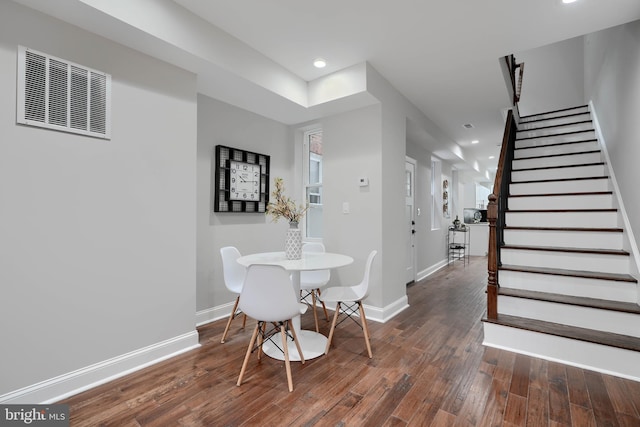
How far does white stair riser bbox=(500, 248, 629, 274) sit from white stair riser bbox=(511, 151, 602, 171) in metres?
1.71

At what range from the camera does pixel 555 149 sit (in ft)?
14.0

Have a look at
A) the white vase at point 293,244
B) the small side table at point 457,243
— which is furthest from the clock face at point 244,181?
the small side table at point 457,243

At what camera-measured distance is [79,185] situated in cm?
195

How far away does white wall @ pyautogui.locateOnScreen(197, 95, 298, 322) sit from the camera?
313cm

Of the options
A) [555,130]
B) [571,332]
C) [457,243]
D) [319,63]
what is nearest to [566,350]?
[571,332]

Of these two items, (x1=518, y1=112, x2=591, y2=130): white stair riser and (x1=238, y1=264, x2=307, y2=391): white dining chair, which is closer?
(x1=238, y1=264, x2=307, y2=391): white dining chair

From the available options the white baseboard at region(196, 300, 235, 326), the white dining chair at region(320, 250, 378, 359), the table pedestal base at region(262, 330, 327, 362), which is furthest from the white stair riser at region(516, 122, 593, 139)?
the white baseboard at region(196, 300, 235, 326)

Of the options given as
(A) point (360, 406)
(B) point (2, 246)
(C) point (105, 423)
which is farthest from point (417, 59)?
(C) point (105, 423)

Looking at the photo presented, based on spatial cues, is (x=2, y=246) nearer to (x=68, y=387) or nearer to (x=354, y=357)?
(x=68, y=387)

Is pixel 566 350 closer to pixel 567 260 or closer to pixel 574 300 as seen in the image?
pixel 574 300

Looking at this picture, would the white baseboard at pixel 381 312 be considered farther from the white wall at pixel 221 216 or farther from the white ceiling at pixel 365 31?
→ the white ceiling at pixel 365 31

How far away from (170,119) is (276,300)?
5.82 ft

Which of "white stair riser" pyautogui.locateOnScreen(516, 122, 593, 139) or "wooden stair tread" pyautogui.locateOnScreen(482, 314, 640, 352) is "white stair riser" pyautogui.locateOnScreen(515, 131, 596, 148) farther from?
"wooden stair tread" pyautogui.locateOnScreen(482, 314, 640, 352)

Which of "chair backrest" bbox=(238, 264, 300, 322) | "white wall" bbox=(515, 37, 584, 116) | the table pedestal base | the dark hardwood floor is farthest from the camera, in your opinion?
"white wall" bbox=(515, 37, 584, 116)
